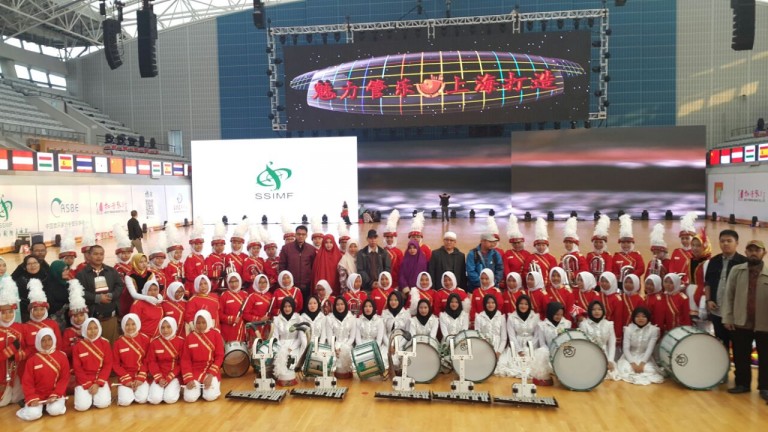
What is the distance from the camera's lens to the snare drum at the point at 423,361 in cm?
585

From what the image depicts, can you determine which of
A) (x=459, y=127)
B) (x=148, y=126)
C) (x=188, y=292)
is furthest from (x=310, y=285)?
(x=148, y=126)

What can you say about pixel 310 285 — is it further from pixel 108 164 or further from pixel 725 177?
pixel 725 177

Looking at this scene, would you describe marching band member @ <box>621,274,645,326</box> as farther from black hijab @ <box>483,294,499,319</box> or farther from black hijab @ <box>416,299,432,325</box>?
black hijab @ <box>416,299,432,325</box>

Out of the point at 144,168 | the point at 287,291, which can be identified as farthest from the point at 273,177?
the point at 287,291

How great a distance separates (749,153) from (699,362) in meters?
19.6

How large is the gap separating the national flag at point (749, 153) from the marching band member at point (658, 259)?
1686cm

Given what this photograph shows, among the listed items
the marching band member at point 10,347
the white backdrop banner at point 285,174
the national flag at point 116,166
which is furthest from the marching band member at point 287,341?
the white backdrop banner at point 285,174

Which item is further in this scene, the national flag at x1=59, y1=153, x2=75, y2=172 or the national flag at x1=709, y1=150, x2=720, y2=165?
the national flag at x1=709, y1=150, x2=720, y2=165

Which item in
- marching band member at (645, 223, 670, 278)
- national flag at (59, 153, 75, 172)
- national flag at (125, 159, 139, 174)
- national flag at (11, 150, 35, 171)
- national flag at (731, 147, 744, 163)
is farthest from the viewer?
national flag at (125, 159, 139, 174)

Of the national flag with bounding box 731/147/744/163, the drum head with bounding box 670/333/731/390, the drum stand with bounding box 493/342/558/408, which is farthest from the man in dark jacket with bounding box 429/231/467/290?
the national flag with bounding box 731/147/744/163

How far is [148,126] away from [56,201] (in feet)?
39.3

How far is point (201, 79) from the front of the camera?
28.8m

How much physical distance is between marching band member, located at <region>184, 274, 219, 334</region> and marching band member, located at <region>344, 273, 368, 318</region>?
5.20 ft

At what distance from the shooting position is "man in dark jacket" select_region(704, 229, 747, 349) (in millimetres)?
5629
